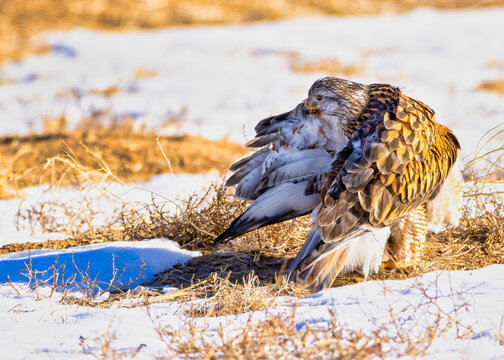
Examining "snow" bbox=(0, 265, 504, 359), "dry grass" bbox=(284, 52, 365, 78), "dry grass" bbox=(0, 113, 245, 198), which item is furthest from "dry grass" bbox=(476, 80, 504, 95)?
"snow" bbox=(0, 265, 504, 359)

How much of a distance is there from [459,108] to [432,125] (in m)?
8.41

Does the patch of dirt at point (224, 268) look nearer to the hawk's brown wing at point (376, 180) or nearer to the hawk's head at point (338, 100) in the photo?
the hawk's brown wing at point (376, 180)

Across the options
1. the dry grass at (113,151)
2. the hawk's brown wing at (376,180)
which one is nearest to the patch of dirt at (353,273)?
the hawk's brown wing at (376,180)

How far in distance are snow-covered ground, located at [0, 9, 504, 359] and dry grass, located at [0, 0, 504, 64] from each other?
3.48ft

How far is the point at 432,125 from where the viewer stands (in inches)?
162

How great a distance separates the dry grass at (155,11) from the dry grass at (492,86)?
8187 mm

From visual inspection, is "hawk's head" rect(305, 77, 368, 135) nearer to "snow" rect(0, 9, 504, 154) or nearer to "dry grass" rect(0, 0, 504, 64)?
"snow" rect(0, 9, 504, 154)

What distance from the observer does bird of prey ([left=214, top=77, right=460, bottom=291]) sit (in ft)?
12.4

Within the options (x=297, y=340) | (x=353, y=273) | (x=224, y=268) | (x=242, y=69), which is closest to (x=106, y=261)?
(x=224, y=268)

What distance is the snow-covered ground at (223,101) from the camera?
334 cm

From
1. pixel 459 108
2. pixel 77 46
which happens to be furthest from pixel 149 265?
pixel 77 46

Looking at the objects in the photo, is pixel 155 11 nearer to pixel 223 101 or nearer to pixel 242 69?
pixel 242 69

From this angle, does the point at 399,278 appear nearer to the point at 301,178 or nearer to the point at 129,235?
the point at 301,178

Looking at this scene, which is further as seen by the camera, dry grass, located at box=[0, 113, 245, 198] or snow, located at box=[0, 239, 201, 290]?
dry grass, located at box=[0, 113, 245, 198]
